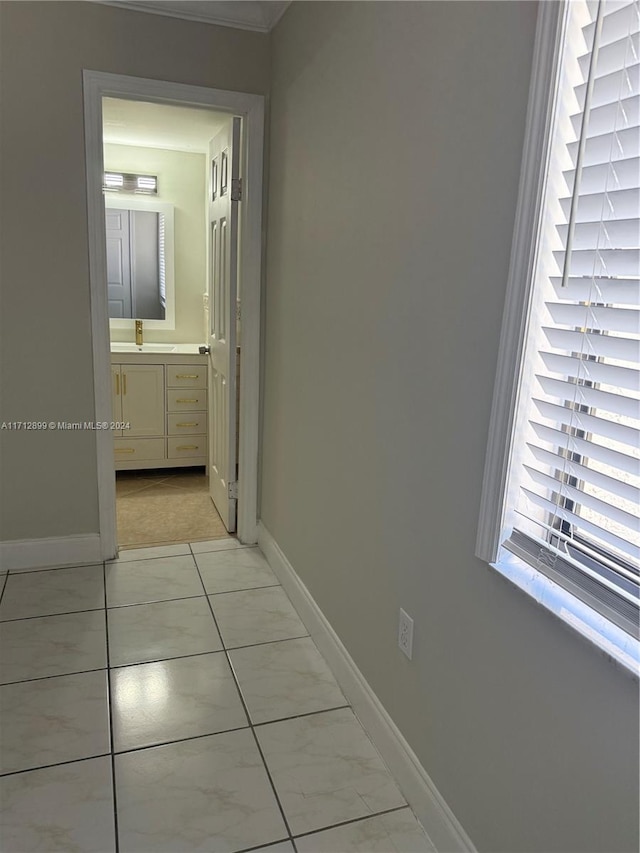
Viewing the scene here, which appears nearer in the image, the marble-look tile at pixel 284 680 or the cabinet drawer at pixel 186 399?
the marble-look tile at pixel 284 680

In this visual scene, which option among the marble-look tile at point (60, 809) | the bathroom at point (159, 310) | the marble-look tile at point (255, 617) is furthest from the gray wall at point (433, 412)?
the bathroom at point (159, 310)

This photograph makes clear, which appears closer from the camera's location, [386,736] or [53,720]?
[386,736]

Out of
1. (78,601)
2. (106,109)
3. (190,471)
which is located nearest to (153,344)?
(190,471)

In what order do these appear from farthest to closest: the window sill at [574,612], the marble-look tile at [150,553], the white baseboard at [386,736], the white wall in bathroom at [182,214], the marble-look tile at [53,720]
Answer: the white wall in bathroom at [182,214]
the marble-look tile at [150,553]
the marble-look tile at [53,720]
the white baseboard at [386,736]
the window sill at [574,612]

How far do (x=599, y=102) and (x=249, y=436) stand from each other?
2.30m

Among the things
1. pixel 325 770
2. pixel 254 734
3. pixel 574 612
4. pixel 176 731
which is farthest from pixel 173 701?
pixel 574 612

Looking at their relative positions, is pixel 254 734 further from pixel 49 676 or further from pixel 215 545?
pixel 215 545

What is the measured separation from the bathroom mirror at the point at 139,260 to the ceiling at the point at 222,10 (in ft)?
6.34

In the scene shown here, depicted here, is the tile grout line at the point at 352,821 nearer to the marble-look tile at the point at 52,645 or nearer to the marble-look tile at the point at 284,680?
the marble-look tile at the point at 284,680

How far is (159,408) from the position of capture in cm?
412

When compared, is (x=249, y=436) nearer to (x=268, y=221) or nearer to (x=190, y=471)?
A: (x=268, y=221)

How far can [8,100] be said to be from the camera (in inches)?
94.2

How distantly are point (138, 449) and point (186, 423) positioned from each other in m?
0.37

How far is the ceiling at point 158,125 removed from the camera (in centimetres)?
339
